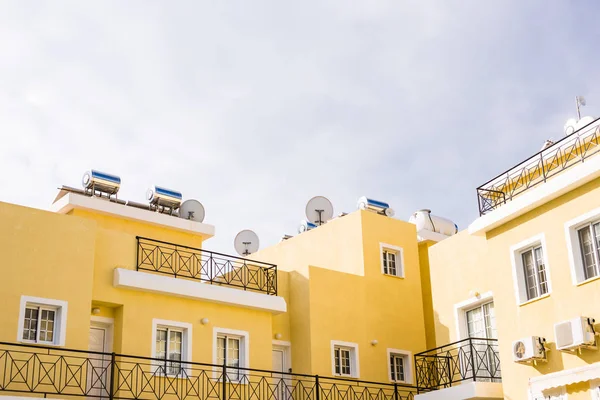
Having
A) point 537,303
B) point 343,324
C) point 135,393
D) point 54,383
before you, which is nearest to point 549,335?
point 537,303

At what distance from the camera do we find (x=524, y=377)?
18828 millimetres

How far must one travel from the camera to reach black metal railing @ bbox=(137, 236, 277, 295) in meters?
23.0

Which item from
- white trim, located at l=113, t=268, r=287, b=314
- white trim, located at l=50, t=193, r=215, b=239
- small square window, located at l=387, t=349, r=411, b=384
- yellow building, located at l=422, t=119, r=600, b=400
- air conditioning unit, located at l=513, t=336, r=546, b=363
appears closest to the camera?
yellow building, located at l=422, t=119, r=600, b=400

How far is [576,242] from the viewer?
1811 cm

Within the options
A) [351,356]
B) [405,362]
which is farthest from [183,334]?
[405,362]

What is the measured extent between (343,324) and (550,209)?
843 cm

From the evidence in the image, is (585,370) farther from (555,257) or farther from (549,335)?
(555,257)

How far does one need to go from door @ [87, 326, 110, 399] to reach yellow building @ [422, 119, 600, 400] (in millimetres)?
8300

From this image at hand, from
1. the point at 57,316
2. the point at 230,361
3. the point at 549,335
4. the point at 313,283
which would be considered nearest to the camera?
the point at 549,335

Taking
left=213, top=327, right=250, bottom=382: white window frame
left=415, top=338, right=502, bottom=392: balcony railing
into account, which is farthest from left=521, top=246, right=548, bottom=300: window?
left=213, top=327, right=250, bottom=382: white window frame

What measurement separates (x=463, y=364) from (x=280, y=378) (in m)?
4.95

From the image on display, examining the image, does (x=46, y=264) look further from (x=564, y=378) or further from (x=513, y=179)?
(x=564, y=378)

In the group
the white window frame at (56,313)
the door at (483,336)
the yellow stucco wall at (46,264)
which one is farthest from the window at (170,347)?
the door at (483,336)

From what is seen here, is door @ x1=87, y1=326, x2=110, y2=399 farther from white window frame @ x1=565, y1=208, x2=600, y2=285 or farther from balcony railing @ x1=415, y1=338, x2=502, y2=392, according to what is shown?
white window frame @ x1=565, y1=208, x2=600, y2=285
